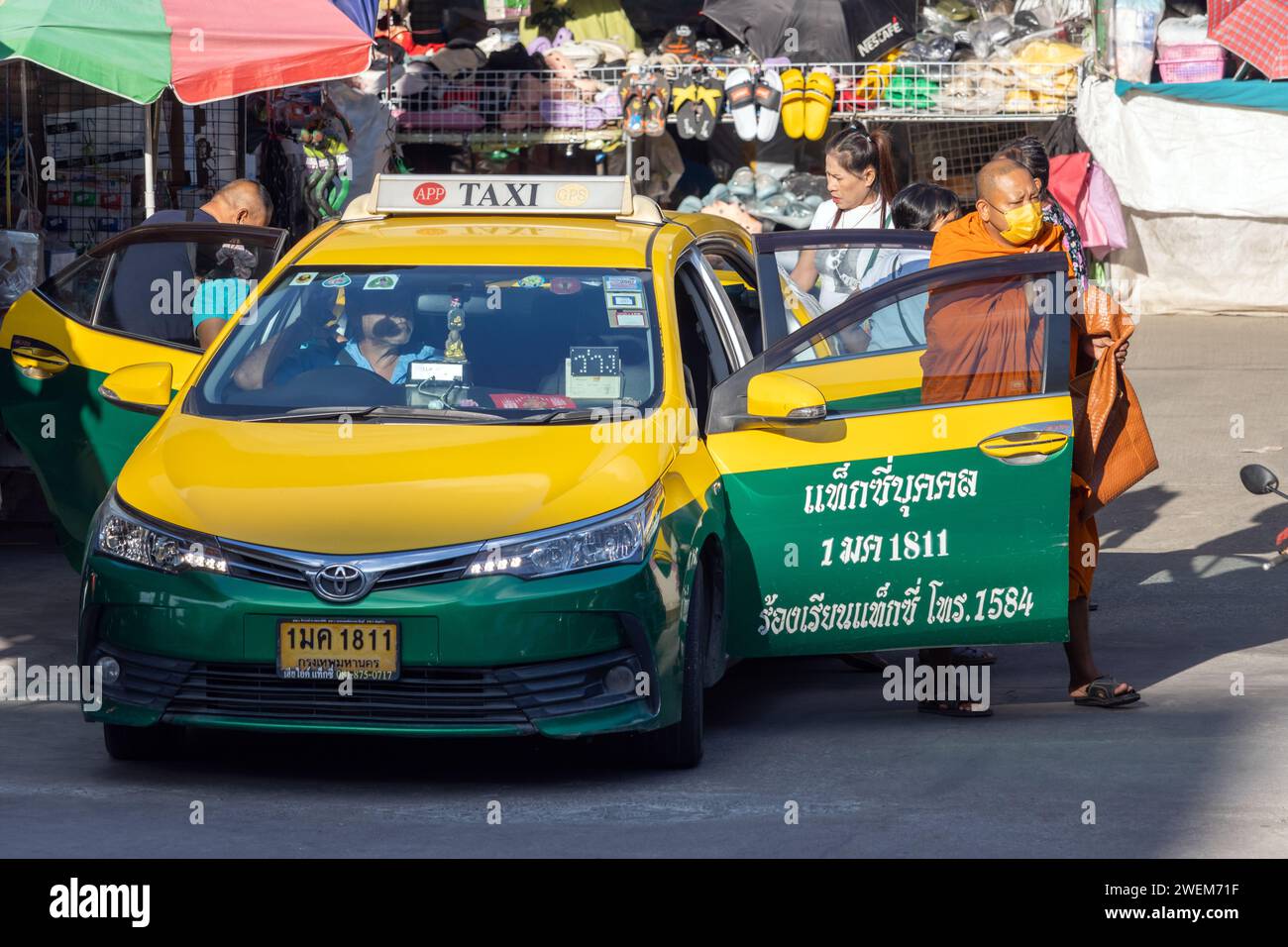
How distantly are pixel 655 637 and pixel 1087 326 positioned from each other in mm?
2119

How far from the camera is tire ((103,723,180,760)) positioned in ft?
20.0

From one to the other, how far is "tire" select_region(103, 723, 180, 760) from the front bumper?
0.28 meters

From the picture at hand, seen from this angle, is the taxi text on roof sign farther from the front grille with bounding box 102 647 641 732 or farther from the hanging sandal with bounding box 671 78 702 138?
the hanging sandal with bounding box 671 78 702 138

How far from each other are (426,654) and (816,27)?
1249 cm

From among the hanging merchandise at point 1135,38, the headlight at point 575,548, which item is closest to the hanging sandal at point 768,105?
the hanging merchandise at point 1135,38

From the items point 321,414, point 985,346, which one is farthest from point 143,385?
point 985,346

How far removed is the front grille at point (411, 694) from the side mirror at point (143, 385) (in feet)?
3.88

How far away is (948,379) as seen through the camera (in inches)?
268

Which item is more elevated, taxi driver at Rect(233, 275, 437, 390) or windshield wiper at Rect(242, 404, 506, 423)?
taxi driver at Rect(233, 275, 437, 390)

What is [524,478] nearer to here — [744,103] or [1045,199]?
[1045,199]

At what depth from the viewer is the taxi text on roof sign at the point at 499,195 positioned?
7.32m

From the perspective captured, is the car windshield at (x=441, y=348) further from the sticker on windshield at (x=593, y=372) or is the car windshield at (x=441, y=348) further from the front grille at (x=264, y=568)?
the front grille at (x=264, y=568)

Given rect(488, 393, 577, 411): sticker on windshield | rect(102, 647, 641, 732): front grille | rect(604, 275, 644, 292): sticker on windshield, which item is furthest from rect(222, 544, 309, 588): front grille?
rect(604, 275, 644, 292): sticker on windshield

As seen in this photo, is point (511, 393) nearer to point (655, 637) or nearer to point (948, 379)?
point (655, 637)
